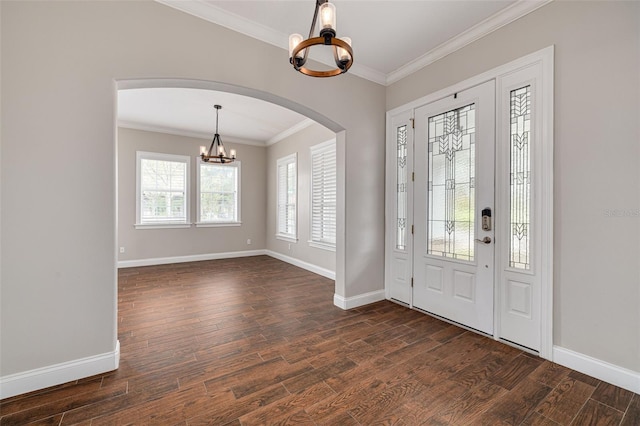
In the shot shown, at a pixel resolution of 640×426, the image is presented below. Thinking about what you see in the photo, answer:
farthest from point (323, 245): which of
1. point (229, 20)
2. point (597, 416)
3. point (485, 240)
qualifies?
point (597, 416)

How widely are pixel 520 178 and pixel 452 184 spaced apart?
639 millimetres

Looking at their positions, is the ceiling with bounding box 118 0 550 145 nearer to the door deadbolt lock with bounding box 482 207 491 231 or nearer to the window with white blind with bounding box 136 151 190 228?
the door deadbolt lock with bounding box 482 207 491 231

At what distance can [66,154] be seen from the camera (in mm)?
1995

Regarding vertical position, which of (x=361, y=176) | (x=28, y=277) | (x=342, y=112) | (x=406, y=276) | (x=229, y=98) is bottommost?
(x=406, y=276)

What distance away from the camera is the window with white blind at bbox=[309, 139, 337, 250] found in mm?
5074

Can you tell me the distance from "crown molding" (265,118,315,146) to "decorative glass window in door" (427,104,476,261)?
2951 millimetres

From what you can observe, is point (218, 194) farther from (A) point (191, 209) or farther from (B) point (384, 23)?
(B) point (384, 23)

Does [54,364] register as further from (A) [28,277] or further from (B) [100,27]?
(B) [100,27]

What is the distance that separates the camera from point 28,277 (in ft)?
6.23

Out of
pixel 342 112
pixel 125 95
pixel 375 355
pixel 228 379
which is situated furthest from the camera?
pixel 125 95

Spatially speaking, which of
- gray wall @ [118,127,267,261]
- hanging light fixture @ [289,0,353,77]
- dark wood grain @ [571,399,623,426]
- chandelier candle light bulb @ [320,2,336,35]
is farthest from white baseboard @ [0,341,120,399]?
gray wall @ [118,127,267,261]

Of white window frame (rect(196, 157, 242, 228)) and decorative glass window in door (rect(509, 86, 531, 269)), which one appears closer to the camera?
decorative glass window in door (rect(509, 86, 531, 269))

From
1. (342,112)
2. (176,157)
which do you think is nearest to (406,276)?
(342,112)

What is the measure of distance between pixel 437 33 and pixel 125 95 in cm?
458
